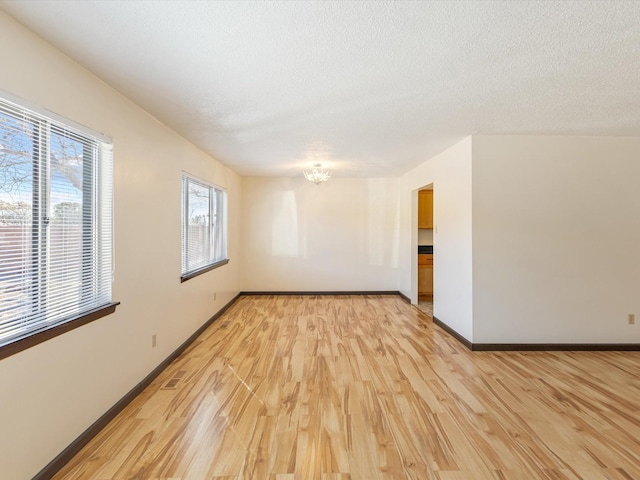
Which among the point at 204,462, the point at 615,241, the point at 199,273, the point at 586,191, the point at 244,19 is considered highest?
the point at 244,19

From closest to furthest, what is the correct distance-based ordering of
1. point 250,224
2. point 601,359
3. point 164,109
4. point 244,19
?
point 244,19, point 164,109, point 601,359, point 250,224

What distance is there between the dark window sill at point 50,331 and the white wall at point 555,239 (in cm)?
371

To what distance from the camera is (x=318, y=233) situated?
6.80m

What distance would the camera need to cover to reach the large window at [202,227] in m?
4.07

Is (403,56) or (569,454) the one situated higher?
(403,56)

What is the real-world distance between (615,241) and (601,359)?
1398 mm

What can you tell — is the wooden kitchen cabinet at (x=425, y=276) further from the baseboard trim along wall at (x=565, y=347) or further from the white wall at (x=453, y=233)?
the baseboard trim along wall at (x=565, y=347)

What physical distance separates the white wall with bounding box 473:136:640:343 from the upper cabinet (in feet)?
9.76

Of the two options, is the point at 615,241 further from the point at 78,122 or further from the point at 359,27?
the point at 78,122

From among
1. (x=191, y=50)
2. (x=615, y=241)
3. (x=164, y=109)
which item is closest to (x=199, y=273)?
(x=164, y=109)

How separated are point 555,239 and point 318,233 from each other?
413 cm

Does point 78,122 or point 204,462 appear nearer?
point 204,462

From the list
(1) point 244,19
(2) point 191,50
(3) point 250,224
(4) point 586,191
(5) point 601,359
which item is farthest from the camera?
(3) point 250,224

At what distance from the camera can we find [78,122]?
6.88 feet
